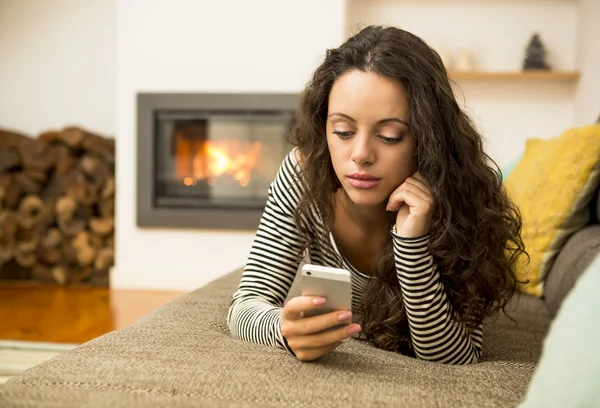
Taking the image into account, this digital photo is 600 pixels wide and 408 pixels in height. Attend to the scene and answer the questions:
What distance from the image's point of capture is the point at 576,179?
184cm

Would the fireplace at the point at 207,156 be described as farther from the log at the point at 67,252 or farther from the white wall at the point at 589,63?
the white wall at the point at 589,63

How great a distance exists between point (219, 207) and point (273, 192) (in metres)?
2.57

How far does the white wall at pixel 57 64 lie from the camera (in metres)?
4.36

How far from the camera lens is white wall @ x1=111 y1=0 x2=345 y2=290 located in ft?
12.7

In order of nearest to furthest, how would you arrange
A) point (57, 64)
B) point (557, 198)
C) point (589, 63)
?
point (557, 198) < point (589, 63) < point (57, 64)

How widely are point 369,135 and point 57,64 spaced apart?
3.62 meters

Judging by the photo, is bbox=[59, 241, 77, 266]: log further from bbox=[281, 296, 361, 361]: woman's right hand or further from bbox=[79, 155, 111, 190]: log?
bbox=[281, 296, 361, 361]: woman's right hand

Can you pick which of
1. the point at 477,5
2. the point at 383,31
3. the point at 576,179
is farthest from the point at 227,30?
the point at 383,31

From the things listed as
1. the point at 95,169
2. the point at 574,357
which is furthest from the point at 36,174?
the point at 574,357

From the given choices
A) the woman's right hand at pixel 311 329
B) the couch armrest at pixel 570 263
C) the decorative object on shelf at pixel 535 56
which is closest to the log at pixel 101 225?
the decorative object on shelf at pixel 535 56

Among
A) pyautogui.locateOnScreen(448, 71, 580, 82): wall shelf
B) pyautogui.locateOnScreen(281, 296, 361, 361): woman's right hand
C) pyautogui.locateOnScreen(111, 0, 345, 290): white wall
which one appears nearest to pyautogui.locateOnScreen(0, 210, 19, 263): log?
pyautogui.locateOnScreen(111, 0, 345, 290): white wall

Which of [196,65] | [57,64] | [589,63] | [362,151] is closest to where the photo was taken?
[362,151]

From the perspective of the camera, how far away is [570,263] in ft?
5.48

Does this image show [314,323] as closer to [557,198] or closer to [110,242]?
[557,198]
